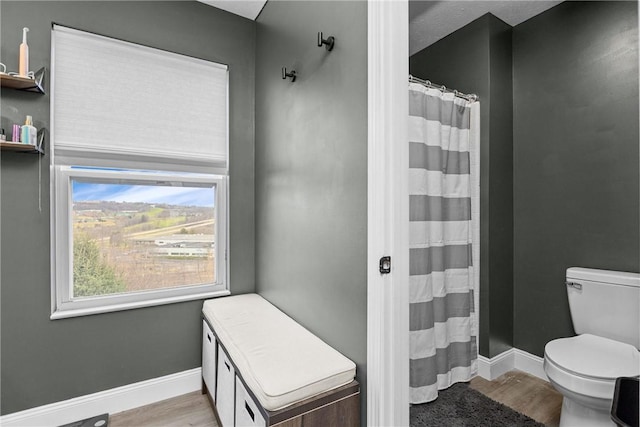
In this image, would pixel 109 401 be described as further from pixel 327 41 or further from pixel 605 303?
pixel 605 303

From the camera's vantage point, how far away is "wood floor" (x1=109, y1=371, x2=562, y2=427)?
182cm

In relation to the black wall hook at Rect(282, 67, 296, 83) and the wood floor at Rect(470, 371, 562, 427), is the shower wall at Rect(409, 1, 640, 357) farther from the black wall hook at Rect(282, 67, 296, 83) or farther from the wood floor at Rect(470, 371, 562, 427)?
the black wall hook at Rect(282, 67, 296, 83)

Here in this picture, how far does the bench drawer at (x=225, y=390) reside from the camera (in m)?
1.48

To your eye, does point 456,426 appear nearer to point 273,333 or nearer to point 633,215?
point 273,333

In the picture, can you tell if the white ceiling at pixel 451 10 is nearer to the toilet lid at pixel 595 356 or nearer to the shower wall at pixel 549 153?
the shower wall at pixel 549 153

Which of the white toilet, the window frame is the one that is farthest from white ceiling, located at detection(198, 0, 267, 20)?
the white toilet

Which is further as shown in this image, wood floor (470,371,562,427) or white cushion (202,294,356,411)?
wood floor (470,371,562,427)

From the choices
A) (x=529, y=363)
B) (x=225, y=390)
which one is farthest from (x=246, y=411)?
(x=529, y=363)

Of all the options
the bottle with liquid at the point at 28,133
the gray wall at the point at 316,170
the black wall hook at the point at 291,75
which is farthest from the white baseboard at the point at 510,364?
the bottle with liquid at the point at 28,133

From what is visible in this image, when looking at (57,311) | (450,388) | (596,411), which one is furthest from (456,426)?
(57,311)

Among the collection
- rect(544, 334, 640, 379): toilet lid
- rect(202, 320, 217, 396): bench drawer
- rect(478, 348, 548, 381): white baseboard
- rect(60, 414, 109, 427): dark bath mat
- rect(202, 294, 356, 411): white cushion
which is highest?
rect(202, 294, 356, 411): white cushion

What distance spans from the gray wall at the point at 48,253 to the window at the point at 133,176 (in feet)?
0.22

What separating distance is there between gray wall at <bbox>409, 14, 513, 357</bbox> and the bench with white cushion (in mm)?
1482

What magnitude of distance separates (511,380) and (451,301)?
72cm
